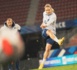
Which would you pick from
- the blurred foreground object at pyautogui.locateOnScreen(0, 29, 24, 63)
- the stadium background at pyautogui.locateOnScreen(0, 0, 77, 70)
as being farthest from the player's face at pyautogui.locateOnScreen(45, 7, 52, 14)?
the blurred foreground object at pyautogui.locateOnScreen(0, 29, 24, 63)

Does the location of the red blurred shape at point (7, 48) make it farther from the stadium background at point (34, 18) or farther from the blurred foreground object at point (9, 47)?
the stadium background at point (34, 18)

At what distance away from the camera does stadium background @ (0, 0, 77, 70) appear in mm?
9173

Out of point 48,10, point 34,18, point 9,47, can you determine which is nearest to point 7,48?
point 9,47

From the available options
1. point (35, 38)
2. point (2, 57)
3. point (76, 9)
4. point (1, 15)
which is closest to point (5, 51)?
point (2, 57)

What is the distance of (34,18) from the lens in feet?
A: 35.1

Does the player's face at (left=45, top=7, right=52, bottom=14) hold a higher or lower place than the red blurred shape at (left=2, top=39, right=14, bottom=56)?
lower

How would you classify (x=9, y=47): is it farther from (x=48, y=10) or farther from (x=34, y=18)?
(x=34, y=18)

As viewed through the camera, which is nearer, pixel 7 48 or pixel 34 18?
pixel 7 48

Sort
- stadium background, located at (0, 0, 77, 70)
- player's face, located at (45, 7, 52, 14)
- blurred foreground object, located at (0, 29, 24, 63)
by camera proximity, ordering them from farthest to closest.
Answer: stadium background, located at (0, 0, 77, 70) → player's face, located at (45, 7, 52, 14) → blurred foreground object, located at (0, 29, 24, 63)

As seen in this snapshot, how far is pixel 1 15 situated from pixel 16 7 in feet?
2.27

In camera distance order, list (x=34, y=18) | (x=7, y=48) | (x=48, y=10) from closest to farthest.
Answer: (x=7, y=48)
(x=48, y=10)
(x=34, y=18)

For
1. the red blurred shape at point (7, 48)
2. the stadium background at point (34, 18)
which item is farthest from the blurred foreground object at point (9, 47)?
the stadium background at point (34, 18)

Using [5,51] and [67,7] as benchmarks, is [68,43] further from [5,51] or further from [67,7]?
[5,51]

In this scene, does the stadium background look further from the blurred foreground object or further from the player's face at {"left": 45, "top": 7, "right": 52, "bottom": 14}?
the blurred foreground object
